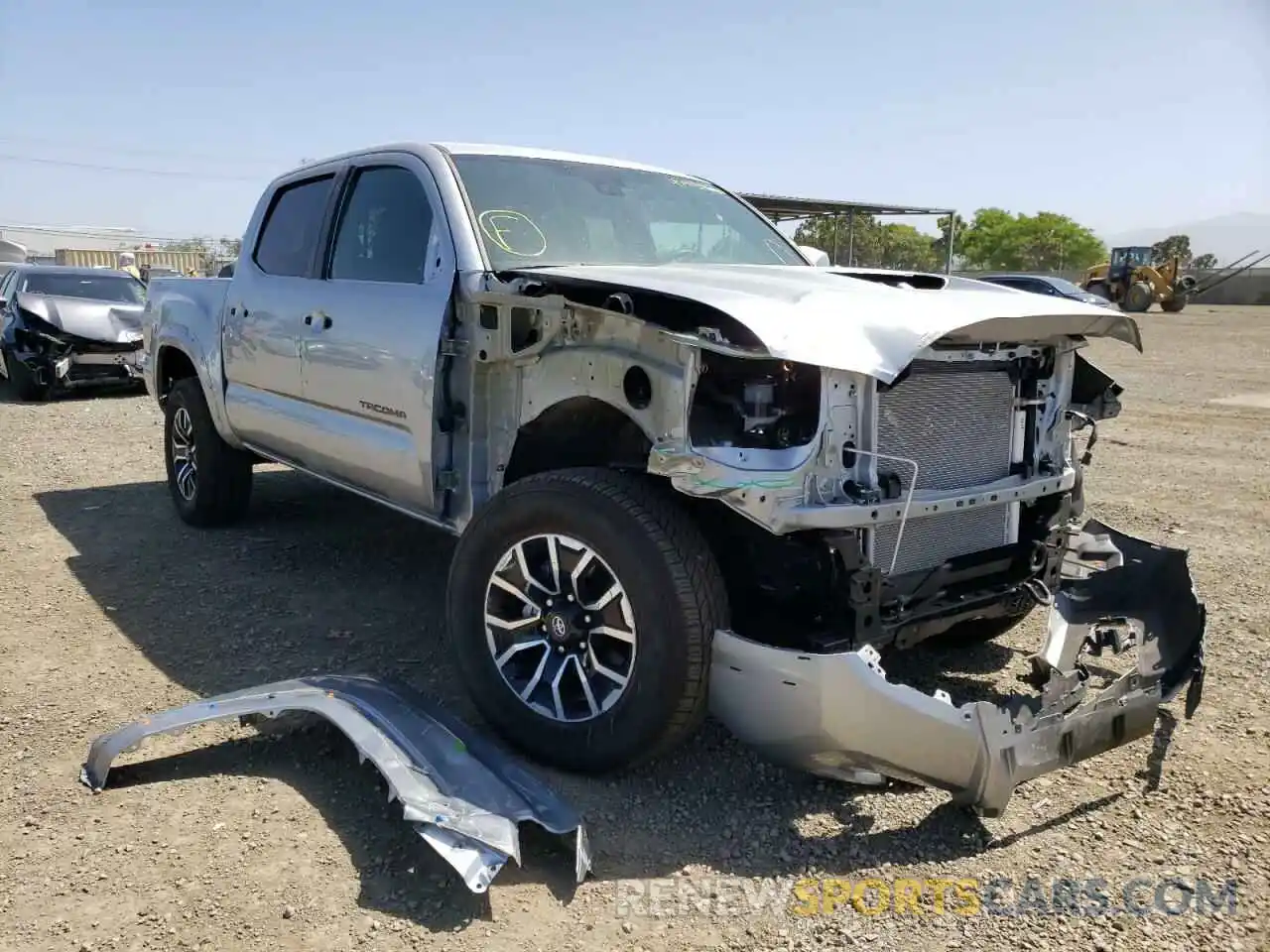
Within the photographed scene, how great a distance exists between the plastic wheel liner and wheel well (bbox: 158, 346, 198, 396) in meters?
3.23

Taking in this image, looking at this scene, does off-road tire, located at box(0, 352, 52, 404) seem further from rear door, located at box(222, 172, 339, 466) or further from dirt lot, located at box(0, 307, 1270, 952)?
rear door, located at box(222, 172, 339, 466)

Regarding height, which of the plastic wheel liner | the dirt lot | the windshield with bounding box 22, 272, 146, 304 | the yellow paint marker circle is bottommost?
the dirt lot

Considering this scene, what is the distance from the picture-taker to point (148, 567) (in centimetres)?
511

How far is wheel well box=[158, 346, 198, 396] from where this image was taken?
5.90m

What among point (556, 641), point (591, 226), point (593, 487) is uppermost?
point (591, 226)

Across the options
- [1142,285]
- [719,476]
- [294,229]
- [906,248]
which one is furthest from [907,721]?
[906,248]

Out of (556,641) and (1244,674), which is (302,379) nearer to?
(556,641)

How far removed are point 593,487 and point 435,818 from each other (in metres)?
1.01

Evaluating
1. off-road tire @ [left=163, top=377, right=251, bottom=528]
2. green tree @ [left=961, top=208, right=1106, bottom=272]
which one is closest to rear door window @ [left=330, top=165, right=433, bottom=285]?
off-road tire @ [left=163, top=377, right=251, bottom=528]

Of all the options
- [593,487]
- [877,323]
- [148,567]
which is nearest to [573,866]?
[593,487]

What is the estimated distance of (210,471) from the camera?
5.62 metres

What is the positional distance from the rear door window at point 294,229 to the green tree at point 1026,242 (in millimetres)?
80953

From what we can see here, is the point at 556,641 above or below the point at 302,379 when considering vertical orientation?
below

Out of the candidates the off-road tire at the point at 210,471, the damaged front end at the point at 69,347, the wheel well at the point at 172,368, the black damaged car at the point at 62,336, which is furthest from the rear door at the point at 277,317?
the black damaged car at the point at 62,336
